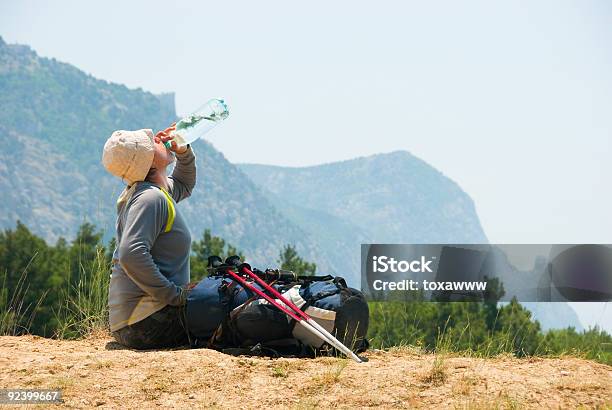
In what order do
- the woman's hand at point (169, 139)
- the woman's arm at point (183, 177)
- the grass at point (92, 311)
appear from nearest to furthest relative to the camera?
1. the woman's hand at point (169, 139)
2. the woman's arm at point (183, 177)
3. the grass at point (92, 311)

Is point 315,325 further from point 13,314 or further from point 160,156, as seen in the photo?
point 13,314

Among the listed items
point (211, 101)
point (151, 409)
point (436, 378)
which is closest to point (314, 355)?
point (436, 378)

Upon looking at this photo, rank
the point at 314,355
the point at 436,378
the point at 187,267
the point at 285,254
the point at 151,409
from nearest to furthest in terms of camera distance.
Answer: the point at 151,409
the point at 436,378
the point at 314,355
the point at 187,267
the point at 285,254

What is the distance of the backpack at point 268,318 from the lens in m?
5.45

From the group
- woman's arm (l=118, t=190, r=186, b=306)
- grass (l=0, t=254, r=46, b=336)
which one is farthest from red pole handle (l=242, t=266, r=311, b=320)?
grass (l=0, t=254, r=46, b=336)

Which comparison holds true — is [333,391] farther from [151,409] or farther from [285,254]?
[285,254]

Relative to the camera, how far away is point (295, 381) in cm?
486

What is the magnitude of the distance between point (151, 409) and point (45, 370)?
956 mm

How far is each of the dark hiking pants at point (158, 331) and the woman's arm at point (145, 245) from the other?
0.13 metres

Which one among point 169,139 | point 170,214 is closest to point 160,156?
point 169,139

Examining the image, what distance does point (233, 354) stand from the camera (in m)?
5.50

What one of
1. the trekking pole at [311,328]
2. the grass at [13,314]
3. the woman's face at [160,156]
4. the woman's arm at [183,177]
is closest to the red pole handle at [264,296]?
the trekking pole at [311,328]

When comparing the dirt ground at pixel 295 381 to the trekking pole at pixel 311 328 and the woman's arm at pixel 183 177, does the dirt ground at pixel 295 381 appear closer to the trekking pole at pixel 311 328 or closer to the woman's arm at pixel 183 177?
the trekking pole at pixel 311 328

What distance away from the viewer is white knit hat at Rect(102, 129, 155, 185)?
5672 mm
